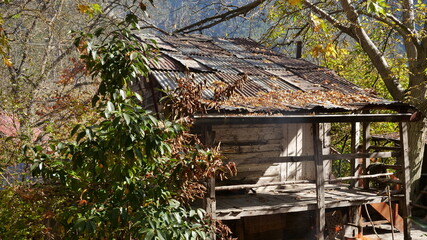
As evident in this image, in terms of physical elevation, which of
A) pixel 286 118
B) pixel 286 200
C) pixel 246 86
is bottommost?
pixel 286 200

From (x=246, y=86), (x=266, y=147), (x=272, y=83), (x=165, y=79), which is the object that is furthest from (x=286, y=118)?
(x=266, y=147)

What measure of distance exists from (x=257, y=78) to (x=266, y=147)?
2.18 m

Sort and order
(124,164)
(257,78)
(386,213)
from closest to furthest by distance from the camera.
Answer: (124,164), (257,78), (386,213)

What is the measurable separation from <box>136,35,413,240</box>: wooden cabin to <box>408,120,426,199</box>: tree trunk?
6.02 ft

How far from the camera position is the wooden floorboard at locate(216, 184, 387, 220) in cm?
812

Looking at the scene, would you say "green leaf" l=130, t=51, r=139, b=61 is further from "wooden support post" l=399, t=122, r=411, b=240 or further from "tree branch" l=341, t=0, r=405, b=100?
"tree branch" l=341, t=0, r=405, b=100

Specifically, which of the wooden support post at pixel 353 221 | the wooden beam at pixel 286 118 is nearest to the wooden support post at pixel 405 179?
the wooden beam at pixel 286 118

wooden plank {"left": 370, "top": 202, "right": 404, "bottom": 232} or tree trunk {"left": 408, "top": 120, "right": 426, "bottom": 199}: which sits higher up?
tree trunk {"left": 408, "top": 120, "right": 426, "bottom": 199}

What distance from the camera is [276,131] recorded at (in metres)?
11.1

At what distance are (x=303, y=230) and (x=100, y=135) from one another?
7.67 m

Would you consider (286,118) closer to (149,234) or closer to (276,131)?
(276,131)

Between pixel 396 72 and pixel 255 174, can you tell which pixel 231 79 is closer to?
pixel 255 174

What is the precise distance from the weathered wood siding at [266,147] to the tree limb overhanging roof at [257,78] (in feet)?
4.78

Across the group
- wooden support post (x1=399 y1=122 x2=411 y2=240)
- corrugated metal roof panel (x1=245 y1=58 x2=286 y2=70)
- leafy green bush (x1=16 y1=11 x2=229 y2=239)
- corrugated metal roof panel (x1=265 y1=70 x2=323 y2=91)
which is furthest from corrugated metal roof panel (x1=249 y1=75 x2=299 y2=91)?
leafy green bush (x1=16 y1=11 x2=229 y2=239)
